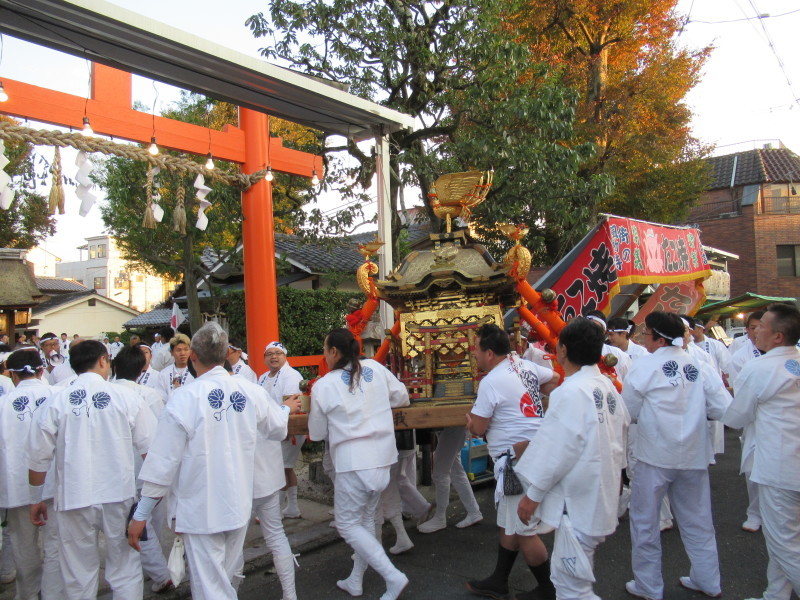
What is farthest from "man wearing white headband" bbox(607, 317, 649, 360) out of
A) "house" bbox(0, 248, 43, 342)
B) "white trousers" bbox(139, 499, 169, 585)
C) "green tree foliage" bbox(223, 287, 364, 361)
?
"house" bbox(0, 248, 43, 342)

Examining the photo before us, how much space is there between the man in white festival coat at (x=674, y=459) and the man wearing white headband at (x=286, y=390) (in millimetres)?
3391

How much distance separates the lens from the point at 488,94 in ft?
29.3

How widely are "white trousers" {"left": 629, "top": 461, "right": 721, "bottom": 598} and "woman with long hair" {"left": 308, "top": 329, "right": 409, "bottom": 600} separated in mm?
1617

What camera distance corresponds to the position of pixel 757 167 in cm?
2438

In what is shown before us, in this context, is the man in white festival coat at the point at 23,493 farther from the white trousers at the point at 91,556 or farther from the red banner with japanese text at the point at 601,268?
the red banner with japanese text at the point at 601,268

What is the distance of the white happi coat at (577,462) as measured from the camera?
3111 millimetres

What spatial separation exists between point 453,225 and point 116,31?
3650 millimetres

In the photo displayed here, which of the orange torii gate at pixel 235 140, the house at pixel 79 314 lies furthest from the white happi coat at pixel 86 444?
the house at pixel 79 314

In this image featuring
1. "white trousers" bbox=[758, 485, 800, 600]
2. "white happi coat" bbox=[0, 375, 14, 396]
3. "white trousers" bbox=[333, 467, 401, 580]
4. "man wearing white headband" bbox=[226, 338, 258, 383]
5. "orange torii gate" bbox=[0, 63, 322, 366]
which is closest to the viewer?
"white trousers" bbox=[758, 485, 800, 600]

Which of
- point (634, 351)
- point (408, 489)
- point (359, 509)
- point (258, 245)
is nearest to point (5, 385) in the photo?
point (359, 509)

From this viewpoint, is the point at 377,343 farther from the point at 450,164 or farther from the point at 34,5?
the point at 34,5

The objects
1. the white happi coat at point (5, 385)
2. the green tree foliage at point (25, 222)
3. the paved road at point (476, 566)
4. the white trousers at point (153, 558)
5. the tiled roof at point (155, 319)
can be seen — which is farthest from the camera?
the tiled roof at point (155, 319)

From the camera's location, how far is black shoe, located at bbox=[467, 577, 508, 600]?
3998mm

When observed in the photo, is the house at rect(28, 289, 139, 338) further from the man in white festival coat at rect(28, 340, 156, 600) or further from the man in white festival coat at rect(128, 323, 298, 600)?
the man in white festival coat at rect(128, 323, 298, 600)
